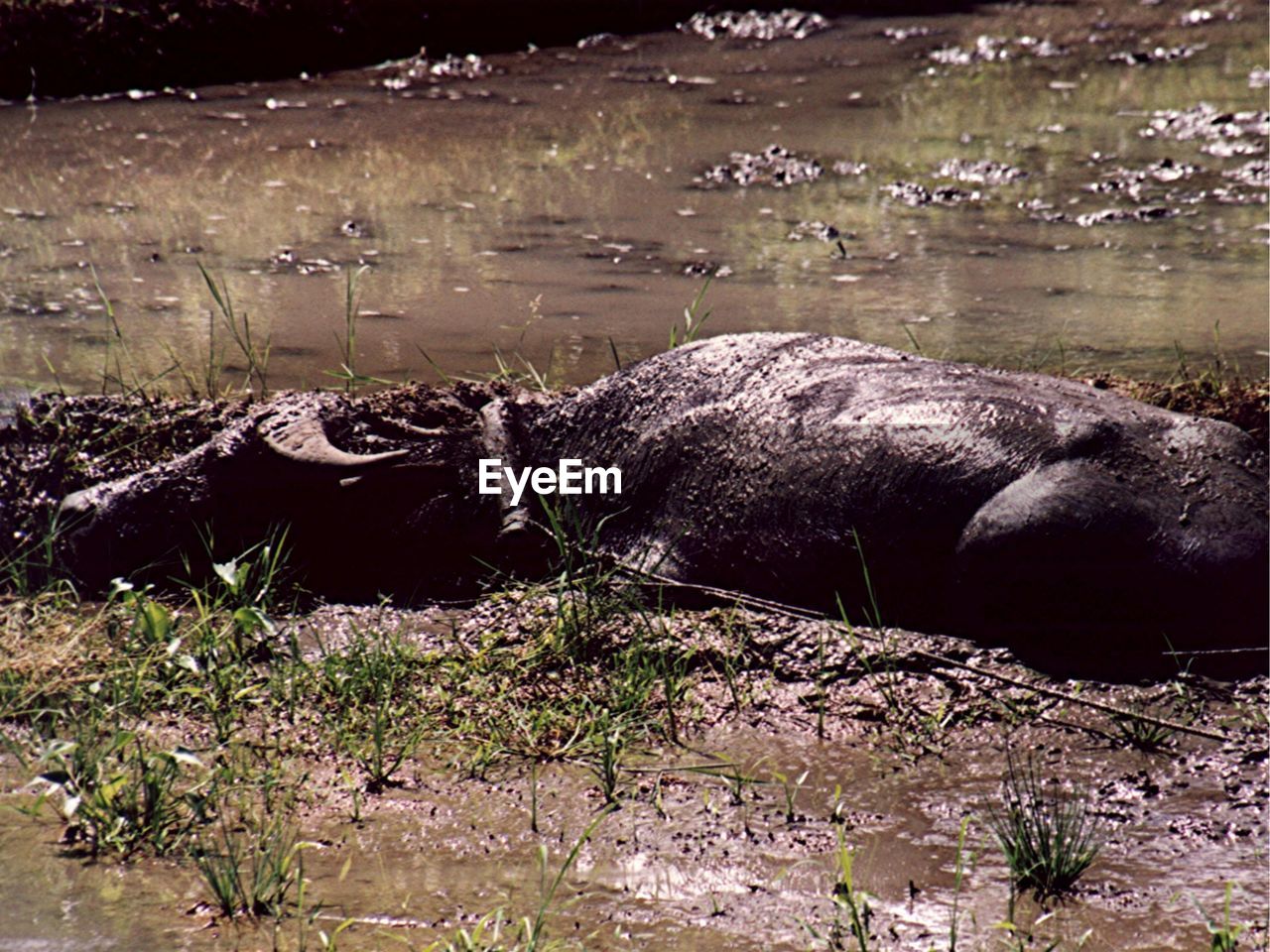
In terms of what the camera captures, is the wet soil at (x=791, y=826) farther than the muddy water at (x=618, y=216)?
No

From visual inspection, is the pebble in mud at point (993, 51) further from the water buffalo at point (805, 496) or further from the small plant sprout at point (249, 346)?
the water buffalo at point (805, 496)

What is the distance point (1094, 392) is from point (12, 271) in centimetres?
459

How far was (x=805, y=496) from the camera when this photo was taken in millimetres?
3672

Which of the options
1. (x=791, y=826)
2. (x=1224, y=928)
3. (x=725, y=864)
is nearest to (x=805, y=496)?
(x=791, y=826)

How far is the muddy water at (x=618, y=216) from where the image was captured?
5.65 m

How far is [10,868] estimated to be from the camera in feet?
8.72

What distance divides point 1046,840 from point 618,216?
5184mm

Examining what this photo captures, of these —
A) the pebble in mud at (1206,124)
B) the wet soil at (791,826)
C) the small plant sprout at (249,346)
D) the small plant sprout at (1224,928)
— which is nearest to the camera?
the small plant sprout at (1224,928)

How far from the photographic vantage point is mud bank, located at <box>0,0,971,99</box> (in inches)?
399

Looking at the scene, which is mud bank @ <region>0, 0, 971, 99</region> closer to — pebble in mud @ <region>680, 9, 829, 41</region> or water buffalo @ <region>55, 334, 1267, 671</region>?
pebble in mud @ <region>680, 9, 829, 41</region>

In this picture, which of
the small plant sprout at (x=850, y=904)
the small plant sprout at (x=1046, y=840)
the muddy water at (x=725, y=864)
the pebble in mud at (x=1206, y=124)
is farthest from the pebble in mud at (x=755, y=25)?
the small plant sprout at (x=850, y=904)

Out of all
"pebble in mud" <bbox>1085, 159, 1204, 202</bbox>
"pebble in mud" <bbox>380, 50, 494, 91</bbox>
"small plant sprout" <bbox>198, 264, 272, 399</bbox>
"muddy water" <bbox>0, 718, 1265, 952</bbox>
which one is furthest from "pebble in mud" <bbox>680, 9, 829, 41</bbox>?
"muddy water" <bbox>0, 718, 1265, 952</bbox>

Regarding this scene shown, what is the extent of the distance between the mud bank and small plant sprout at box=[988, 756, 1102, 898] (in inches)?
357

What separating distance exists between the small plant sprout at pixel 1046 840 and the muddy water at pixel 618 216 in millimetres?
2580
